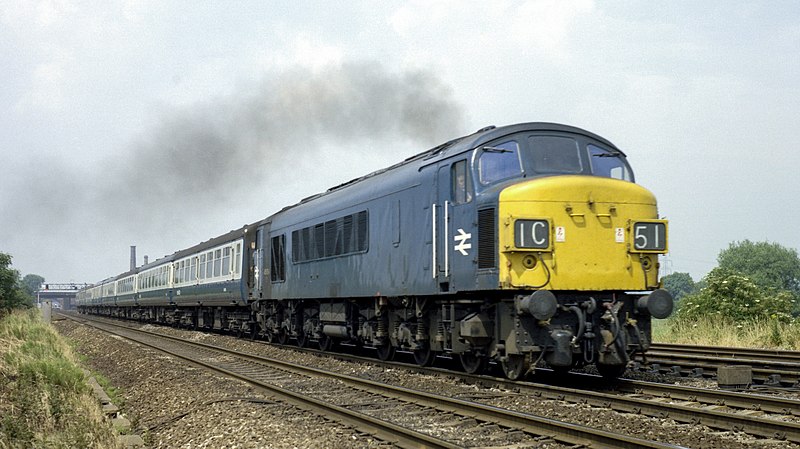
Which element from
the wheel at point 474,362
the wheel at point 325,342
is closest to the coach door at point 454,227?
the wheel at point 474,362

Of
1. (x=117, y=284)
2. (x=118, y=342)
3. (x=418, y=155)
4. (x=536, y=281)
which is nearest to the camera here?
(x=536, y=281)

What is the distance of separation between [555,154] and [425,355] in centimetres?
454

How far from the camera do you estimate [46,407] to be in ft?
33.0

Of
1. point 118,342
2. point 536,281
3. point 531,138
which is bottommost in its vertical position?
point 118,342

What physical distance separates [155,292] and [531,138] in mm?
34807

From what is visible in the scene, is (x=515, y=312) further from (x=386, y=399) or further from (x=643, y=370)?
(x=643, y=370)

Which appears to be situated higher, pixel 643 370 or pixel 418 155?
pixel 418 155

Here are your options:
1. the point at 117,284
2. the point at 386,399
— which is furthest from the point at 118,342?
the point at 117,284

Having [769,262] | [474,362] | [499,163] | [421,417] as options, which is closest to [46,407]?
[421,417]

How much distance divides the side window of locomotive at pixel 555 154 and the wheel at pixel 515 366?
2735mm

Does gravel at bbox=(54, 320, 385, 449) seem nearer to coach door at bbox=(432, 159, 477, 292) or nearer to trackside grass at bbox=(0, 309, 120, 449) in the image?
trackside grass at bbox=(0, 309, 120, 449)

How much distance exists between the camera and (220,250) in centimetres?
2983

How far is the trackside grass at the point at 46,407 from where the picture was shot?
8492mm

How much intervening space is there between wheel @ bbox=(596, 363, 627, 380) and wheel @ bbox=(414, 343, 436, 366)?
3.26 meters
